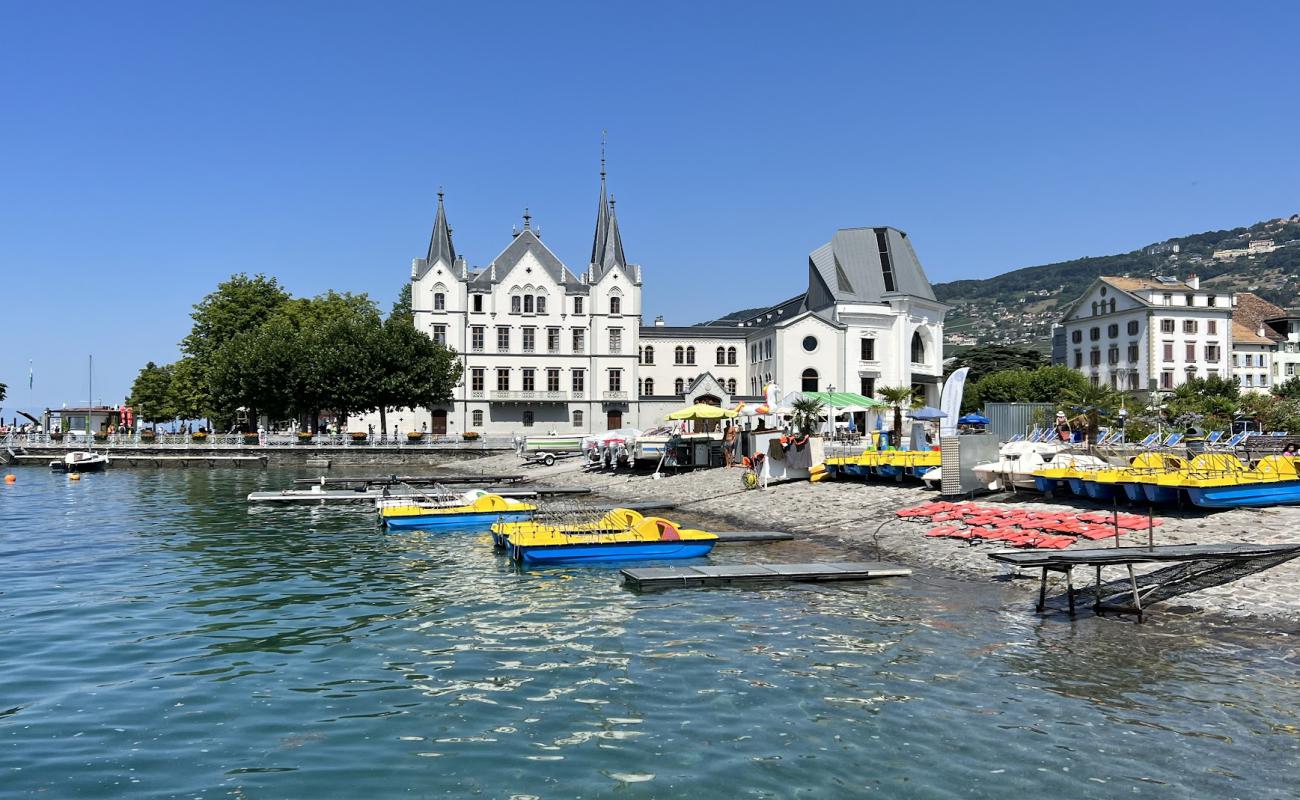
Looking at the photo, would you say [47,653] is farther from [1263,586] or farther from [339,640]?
[1263,586]

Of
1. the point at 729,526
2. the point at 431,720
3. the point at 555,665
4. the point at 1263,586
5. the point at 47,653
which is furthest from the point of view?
the point at 729,526

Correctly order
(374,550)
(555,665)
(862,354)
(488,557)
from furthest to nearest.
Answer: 1. (862,354)
2. (374,550)
3. (488,557)
4. (555,665)

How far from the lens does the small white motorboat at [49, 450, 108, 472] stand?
61.7 m

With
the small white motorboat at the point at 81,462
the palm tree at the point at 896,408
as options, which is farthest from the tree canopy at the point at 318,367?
the palm tree at the point at 896,408

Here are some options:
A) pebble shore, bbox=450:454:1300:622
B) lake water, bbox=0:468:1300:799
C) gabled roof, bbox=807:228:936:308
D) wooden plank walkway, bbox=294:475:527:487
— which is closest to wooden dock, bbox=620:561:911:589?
lake water, bbox=0:468:1300:799

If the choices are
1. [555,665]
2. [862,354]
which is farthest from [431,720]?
[862,354]

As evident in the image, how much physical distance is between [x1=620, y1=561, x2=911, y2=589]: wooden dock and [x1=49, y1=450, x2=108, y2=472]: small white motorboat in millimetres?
55228

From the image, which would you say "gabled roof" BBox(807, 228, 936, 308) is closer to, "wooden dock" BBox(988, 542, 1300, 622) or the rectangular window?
the rectangular window

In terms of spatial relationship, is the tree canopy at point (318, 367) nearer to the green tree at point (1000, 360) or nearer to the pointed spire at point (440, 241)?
the pointed spire at point (440, 241)

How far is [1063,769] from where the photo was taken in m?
9.24

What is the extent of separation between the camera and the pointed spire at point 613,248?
85688 mm

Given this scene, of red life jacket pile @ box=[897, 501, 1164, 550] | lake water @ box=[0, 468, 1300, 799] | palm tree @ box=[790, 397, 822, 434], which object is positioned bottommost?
lake water @ box=[0, 468, 1300, 799]

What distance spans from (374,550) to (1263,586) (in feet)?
64.0

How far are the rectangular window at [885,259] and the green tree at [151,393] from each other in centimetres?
7292
